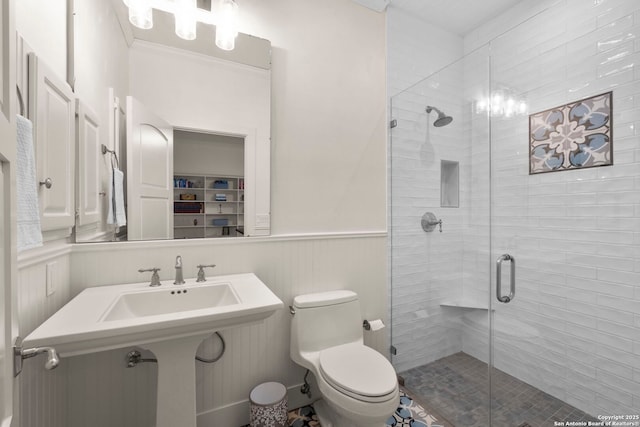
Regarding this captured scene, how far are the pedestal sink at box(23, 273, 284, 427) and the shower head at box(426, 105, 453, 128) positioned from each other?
1667 millimetres

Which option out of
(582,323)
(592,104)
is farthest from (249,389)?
(592,104)

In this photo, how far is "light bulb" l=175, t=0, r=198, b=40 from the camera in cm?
139

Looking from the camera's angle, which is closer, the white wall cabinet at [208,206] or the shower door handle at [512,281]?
the white wall cabinet at [208,206]

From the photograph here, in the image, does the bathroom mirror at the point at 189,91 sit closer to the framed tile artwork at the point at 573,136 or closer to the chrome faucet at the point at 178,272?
the chrome faucet at the point at 178,272

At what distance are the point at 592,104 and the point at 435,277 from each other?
135 centimetres

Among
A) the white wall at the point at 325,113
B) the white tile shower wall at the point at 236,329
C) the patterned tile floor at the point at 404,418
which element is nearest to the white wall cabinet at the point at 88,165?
the white tile shower wall at the point at 236,329

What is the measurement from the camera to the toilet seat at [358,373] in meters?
1.21

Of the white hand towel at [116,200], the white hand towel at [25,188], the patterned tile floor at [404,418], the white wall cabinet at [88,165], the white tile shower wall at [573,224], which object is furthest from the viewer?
the patterned tile floor at [404,418]

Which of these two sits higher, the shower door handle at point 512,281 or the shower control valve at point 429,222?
the shower control valve at point 429,222

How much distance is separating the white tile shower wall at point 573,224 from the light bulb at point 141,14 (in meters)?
1.94

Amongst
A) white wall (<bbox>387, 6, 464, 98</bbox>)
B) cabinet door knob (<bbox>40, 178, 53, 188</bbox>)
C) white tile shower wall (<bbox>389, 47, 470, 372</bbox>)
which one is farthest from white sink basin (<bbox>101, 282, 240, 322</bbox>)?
white wall (<bbox>387, 6, 464, 98</bbox>)

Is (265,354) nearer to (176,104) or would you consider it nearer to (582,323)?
(176,104)

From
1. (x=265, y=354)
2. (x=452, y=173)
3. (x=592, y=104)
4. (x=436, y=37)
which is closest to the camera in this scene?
(x=592, y=104)

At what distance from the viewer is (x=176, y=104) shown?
1.42 metres
